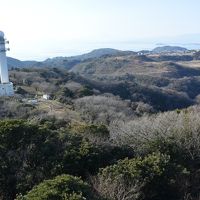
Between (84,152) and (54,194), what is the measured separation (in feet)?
17.4

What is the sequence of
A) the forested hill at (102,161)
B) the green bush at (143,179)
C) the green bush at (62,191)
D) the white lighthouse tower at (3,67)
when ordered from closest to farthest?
the green bush at (62,191) < the forested hill at (102,161) < the green bush at (143,179) < the white lighthouse tower at (3,67)

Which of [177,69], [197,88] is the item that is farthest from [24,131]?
[177,69]

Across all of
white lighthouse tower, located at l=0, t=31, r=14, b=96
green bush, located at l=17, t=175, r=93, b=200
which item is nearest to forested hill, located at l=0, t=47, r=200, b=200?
green bush, located at l=17, t=175, r=93, b=200

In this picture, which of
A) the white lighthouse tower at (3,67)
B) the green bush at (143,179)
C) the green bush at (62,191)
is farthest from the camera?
the white lighthouse tower at (3,67)

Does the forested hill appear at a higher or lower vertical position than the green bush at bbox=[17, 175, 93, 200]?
lower

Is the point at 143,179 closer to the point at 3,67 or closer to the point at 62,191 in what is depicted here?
the point at 62,191

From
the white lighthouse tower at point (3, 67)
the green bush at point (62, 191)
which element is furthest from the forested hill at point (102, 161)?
the white lighthouse tower at point (3, 67)

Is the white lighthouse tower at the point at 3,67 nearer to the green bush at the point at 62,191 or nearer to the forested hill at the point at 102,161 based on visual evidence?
the forested hill at the point at 102,161

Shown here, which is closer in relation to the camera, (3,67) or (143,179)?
(143,179)

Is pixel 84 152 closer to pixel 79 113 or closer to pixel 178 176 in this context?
pixel 178 176

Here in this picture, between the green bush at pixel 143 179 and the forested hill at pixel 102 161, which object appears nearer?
the forested hill at pixel 102 161

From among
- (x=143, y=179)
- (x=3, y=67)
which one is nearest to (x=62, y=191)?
(x=143, y=179)

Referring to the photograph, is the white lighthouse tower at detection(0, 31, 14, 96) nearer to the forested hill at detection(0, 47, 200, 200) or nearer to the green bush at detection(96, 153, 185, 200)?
the forested hill at detection(0, 47, 200, 200)

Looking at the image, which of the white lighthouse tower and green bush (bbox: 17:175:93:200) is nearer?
green bush (bbox: 17:175:93:200)
